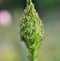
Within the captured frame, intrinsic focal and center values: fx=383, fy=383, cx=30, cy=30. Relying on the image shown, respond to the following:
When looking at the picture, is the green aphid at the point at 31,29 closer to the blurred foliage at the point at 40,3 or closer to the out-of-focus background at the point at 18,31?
the out-of-focus background at the point at 18,31

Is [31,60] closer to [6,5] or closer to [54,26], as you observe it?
[54,26]

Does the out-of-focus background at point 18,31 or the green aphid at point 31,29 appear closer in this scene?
the green aphid at point 31,29

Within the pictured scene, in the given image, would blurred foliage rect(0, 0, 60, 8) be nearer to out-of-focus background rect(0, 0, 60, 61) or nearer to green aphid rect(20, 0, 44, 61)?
out-of-focus background rect(0, 0, 60, 61)

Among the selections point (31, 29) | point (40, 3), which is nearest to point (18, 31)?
point (31, 29)

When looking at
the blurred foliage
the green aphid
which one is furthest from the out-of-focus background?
the green aphid

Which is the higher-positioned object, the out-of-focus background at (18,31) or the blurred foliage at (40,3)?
the blurred foliage at (40,3)

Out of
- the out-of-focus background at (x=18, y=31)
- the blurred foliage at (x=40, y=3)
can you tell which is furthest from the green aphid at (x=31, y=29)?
the blurred foliage at (x=40, y=3)

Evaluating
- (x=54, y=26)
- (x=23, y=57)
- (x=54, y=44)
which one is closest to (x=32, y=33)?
(x=23, y=57)

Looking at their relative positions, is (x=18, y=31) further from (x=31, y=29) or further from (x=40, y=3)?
(x=40, y=3)
